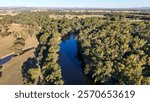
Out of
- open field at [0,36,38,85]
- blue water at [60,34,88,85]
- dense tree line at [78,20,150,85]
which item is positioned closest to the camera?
dense tree line at [78,20,150,85]

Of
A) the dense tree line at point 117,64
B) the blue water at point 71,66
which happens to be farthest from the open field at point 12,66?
the dense tree line at point 117,64

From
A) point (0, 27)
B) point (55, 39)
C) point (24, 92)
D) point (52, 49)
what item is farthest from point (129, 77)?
point (0, 27)

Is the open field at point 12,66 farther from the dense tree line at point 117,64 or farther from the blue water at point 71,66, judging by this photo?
the dense tree line at point 117,64

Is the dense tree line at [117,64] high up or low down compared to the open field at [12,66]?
up

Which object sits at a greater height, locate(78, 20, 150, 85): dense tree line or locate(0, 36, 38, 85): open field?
Answer: locate(78, 20, 150, 85): dense tree line

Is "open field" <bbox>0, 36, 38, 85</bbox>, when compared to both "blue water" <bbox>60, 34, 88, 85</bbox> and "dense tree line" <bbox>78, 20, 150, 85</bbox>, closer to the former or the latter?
"blue water" <bbox>60, 34, 88, 85</bbox>

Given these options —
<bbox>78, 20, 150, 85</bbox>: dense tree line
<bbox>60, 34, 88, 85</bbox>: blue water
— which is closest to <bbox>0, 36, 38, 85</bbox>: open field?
<bbox>60, 34, 88, 85</bbox>: blue water

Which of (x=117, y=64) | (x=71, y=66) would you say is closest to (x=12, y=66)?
(x=71, y=66)

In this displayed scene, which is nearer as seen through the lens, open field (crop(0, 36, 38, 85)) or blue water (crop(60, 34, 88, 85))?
open field (crop(0, 36, 38, 85))

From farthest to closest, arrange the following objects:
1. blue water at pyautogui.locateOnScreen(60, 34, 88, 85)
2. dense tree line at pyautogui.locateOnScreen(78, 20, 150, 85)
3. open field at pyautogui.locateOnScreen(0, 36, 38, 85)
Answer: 1. blue water at pyautogui.locateOnScreen(60, 34, 88, 85)
2. open field at pyautogui.locateOnScreen(0, 36, 38, 85)
3. dense tree line at pyautogui.locateOnScreen(78, 20, 150, 85)
